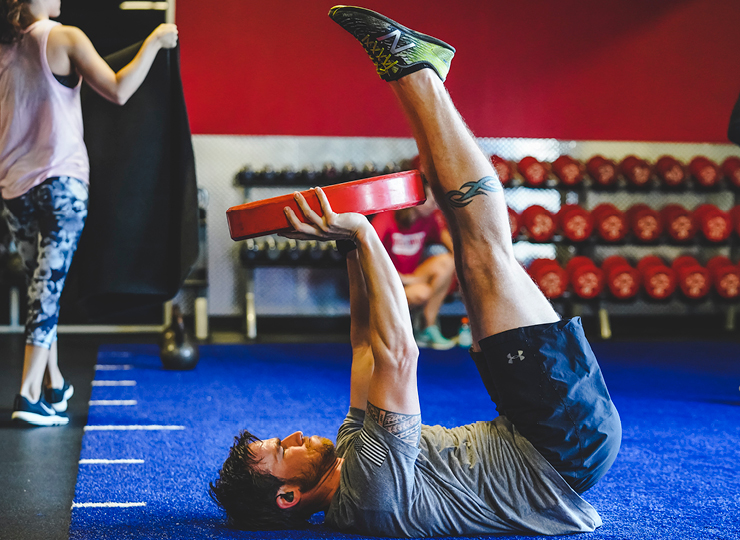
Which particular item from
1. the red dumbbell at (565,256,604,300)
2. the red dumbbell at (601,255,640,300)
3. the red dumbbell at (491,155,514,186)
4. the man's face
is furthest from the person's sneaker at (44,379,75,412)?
the red dumbbell at (601,255,640,300)

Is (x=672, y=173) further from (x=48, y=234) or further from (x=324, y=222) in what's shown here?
(x=324, y=222)


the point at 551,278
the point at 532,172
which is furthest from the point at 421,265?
the point at 532,172

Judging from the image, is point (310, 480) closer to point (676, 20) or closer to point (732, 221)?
point (732, 221)

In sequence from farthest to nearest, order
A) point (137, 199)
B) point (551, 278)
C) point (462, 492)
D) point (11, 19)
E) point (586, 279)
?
point (586, 279) < point (551, 278) < point (137, 199) < point (11, 19) < point (462, 492)

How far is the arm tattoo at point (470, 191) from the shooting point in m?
1.49

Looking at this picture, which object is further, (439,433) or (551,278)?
(551,278)

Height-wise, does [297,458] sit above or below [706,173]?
below

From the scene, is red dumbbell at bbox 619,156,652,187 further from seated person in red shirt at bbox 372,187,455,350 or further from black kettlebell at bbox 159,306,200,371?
black kettlebell at bbox 159,306,200,371

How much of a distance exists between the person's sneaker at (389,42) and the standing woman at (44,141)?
4.14 ft

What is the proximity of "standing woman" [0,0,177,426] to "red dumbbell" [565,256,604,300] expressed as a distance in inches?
138

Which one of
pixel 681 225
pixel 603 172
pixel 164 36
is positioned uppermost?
pixel 164 36

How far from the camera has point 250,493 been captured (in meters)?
1.49

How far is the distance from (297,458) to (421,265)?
136 inches

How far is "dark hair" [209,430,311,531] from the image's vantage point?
1.47m
